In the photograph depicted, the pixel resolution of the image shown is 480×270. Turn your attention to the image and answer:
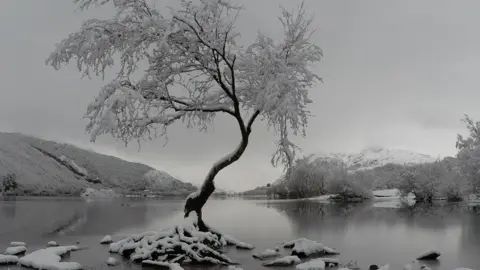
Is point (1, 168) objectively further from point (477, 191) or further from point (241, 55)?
point (241, 55)

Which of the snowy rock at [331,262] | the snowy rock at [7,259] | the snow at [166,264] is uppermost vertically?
the snowy rock at [7,259]

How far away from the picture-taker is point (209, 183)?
1870 centimetres

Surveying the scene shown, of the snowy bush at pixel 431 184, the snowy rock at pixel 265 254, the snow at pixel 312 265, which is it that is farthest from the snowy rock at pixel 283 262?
the snowy bush at pixel 431 184

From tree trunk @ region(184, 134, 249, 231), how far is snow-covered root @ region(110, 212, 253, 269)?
179cm

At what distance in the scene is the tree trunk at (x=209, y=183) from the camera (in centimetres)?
1841

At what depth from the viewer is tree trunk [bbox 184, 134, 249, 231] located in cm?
1841

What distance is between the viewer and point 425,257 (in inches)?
667

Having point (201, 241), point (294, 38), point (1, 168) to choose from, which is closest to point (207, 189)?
point (201, 241)

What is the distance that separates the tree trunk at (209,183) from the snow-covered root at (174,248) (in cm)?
179

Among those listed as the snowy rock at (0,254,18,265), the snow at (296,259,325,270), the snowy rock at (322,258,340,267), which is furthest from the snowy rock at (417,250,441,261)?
the snowy rock at (0,254,18,265)

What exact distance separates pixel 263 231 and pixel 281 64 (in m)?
13.7

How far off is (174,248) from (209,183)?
3.92 meters

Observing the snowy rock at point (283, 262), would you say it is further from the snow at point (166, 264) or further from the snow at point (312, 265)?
the snow at point (166, 264)

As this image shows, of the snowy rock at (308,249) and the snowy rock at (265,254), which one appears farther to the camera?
the snowy rock at (308,249)
